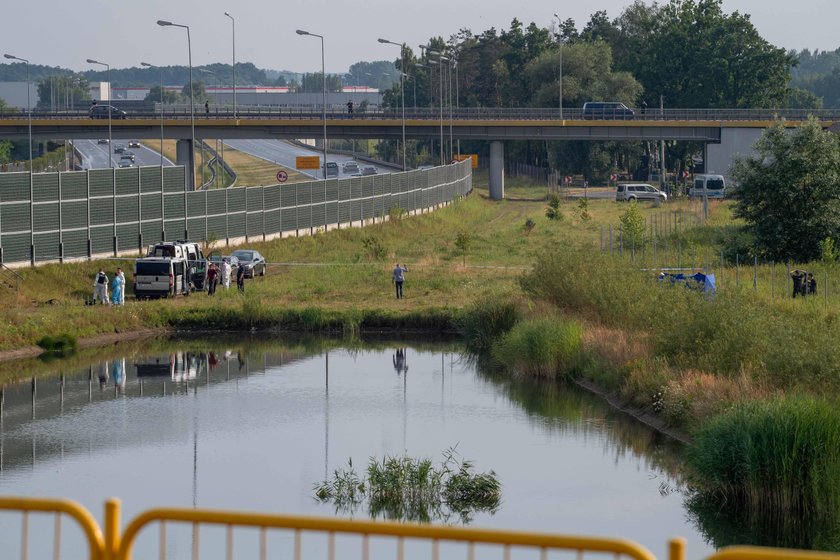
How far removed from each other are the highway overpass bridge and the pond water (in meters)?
74.8

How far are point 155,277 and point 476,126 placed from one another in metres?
69.6

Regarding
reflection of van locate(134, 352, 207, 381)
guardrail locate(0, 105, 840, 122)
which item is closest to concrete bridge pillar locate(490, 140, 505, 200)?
guardrail locate(0, 105, 840, 122)

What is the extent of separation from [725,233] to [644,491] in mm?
42139

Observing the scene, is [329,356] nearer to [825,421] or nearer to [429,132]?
[825,421]

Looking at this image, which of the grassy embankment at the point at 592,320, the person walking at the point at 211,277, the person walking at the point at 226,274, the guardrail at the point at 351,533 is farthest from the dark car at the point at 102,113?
the guardrail at the point at 351,533

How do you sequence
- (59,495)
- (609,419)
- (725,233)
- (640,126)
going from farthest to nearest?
(640,126) < (725,233) < (609,419) < (59,495)

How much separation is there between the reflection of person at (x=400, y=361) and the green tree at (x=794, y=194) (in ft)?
70.3

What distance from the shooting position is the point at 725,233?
6725cm

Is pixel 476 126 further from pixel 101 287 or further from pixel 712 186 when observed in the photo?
pixel 101 287

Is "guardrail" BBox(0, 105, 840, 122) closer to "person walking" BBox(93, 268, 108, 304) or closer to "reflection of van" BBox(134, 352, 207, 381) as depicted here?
"person walking" BBox(93, 268, 108, 304)

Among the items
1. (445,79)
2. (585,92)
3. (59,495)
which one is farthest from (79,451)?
(445,79)

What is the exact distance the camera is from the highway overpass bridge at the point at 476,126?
11712 centimetres

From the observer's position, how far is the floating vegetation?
82.6ft

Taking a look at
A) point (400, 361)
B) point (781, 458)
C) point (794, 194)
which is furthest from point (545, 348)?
point (794, 194)
